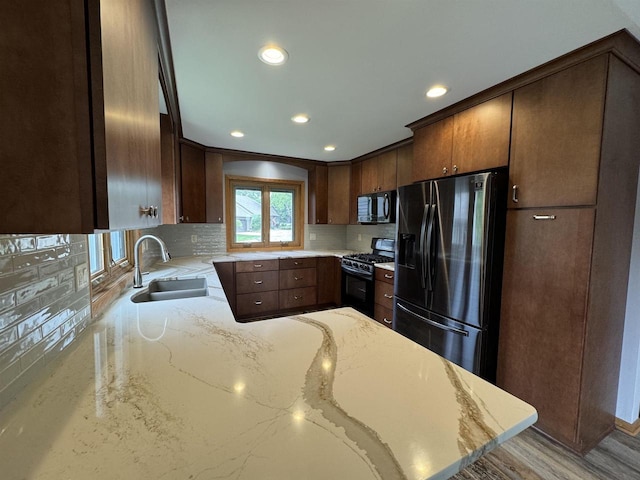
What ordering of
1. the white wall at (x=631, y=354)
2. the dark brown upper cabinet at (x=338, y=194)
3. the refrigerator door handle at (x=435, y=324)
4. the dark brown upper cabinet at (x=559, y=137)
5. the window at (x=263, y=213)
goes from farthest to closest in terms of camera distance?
the dark brown upper cabinet at (x=338, y=194), the window at (x=263, y=213), the refrigerator door handle at (x=435, y=324), the white wall at (x=631, y=354), the dark brown upper cabinet at (x=559, y=137)

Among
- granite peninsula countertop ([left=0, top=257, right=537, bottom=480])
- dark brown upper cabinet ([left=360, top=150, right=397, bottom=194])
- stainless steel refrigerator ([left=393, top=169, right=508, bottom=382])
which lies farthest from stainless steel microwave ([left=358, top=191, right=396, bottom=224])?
granite peninsula countertop ([left=0, top=257, right=537, bottom=480])

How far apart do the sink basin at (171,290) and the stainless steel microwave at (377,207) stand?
2.13m

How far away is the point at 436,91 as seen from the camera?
6.14 ft

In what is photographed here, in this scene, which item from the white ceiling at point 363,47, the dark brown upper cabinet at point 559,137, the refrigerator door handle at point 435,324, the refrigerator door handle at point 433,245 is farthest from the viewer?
the refrigerator door handle at point 433,245

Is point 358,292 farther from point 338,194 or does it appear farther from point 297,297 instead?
point 338,194

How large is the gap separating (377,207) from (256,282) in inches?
71.5

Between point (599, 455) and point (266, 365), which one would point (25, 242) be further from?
point (599, 455)

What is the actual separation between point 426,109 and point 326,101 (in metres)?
0.83

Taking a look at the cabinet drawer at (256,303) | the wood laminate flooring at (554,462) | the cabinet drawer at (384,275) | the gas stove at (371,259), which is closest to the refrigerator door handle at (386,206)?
the gas stove at (371,259)

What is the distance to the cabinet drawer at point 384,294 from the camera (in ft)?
9.11

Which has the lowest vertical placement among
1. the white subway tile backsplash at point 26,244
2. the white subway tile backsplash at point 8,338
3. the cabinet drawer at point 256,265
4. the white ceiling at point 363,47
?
the cabinet drawer at point 256,265

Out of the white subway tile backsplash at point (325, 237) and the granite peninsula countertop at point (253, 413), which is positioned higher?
the white subway tile backsplash at point (325, 237)

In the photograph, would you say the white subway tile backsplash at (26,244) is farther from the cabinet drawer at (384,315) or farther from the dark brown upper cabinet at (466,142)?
the cabinet drawer at (384,315)

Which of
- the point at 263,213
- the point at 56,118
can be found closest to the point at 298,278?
the point at 263,213
